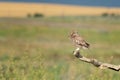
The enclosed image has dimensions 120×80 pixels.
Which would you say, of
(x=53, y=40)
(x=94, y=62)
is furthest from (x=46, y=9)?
(x=94, y=62)

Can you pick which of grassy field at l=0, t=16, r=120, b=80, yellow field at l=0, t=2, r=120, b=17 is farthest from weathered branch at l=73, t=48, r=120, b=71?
yellow field at l=0, t=2, r=120, b=17

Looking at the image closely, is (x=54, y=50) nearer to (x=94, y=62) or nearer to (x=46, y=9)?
(x=94, y=62)

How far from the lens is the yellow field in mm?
74312

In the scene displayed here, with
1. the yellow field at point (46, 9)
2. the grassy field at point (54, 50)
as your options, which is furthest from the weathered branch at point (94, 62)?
the yellow field at point (46, 9)

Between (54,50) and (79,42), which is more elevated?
(79,42)

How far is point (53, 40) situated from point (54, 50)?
32.9 feet

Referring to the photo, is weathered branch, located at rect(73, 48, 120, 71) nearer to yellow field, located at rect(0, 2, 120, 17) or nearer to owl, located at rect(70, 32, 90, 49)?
owl, located at rect(70, 32, 90, 49)

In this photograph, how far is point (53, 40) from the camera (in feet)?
156

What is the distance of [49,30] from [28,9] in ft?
87.5

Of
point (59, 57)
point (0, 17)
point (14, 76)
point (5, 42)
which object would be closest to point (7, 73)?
point (14, 76)

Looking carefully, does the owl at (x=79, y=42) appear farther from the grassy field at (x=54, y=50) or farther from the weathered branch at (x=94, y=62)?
the grassy field at (x=54, y=50)

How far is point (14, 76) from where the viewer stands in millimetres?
12617

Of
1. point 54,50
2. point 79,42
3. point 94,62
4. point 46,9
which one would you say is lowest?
point 46,9

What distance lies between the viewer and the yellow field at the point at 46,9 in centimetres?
7431
